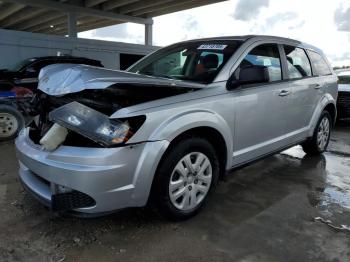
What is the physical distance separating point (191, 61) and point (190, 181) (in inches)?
58.8

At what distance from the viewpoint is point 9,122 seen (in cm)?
609

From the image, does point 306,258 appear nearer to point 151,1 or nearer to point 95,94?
point 95,94

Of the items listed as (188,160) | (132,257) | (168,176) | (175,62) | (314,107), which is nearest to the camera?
(132,257)

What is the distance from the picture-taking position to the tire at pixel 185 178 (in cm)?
291

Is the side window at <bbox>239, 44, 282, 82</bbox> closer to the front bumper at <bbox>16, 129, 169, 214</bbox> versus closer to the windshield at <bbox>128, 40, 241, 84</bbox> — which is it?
the windshield at <bbox>128, 40, 241, 84</bbox>

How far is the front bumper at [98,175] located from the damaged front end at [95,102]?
10cm

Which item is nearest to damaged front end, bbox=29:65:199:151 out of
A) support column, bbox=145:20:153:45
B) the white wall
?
the white wall

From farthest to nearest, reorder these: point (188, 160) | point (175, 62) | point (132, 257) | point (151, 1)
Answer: point (151, 1), point (175, 62), point (188, 160), point (132, 257)

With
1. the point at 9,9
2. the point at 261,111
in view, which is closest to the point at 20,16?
the point at 9,9

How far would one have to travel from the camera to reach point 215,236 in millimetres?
2982

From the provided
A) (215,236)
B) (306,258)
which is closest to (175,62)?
(215,236)

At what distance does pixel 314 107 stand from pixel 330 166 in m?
0.88

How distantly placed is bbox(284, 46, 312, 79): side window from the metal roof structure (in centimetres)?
1286

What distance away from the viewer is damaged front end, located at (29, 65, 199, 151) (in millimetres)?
2658
